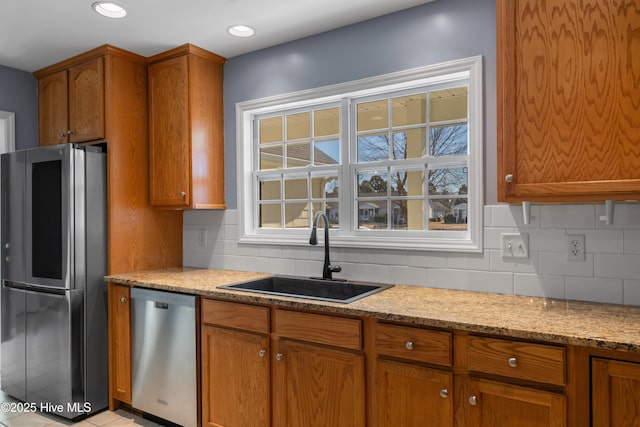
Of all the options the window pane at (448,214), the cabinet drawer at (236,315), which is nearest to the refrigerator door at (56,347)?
the cabinet drawer at (236,315)

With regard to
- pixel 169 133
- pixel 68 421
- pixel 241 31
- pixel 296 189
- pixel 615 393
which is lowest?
pixel 68 421

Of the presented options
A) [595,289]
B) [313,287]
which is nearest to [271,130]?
[313,287]

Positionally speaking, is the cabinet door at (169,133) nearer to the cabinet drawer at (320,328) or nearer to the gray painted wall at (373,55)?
the gray painted wall at (373,55)

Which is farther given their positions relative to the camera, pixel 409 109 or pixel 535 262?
pixel 409 109

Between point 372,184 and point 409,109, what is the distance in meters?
0.50

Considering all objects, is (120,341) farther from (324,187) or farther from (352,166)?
(352,166)

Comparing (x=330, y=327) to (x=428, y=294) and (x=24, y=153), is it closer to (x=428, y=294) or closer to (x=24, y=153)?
(x=428, y=294)

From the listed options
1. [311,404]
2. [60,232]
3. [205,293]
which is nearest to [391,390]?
[311,404]

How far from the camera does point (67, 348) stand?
2.71 meters

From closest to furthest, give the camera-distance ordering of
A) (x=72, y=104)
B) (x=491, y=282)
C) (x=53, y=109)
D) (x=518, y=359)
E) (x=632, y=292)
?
(x=518, y=359), (x=632, y=292), (x=491, y=282), (x=72, y=104), (x=53, y=109)

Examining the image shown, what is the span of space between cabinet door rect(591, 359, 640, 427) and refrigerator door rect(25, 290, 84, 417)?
275 centimetres

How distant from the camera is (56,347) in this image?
9.04 ft

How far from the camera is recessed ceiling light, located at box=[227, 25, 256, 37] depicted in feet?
8.65

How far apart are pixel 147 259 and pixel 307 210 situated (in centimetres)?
122
